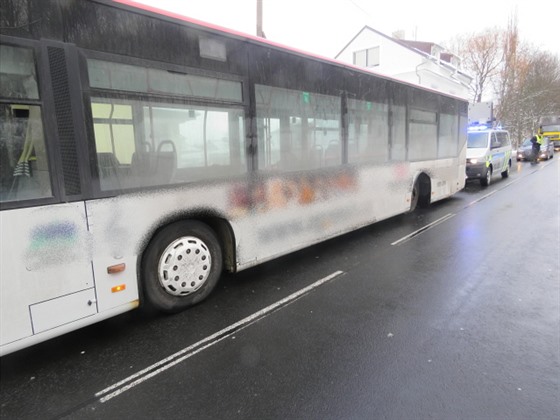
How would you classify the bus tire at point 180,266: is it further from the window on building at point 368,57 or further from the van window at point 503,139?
the window on building at point 368,57

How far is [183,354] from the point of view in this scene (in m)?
3.10

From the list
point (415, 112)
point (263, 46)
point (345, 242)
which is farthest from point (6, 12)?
point (415, 112)

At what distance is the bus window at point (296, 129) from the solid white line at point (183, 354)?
68.9 inches

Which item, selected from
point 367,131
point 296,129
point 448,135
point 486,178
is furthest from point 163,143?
point 486,178

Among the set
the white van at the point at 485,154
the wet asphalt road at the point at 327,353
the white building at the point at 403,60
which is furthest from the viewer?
the white building at the point at 403,60

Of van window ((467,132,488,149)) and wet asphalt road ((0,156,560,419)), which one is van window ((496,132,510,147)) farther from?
wet asphalt road ((0,156,560,419))

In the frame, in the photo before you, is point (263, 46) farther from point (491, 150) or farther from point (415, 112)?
point (491, 150)

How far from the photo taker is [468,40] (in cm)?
4147

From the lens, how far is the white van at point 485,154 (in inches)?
516

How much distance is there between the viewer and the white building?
31.2 metres

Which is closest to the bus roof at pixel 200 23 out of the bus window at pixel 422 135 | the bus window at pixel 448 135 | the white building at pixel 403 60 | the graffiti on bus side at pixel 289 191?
the graffiti on bus side at pixel 289 191

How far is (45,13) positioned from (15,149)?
1055mm

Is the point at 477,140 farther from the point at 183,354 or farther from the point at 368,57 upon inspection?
the point at 368,57

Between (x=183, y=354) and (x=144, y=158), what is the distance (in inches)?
72.2
